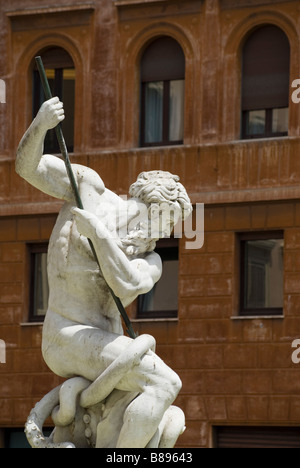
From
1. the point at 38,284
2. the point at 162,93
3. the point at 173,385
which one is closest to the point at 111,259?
the point at 173,385

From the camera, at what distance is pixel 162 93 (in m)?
36.6

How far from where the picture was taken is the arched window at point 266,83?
35.2 metres

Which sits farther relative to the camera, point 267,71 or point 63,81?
point 63,81

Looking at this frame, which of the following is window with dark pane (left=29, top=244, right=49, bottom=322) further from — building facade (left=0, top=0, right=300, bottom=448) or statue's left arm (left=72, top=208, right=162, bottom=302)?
statue's left arm (left=72, top=208, right=162, bottom=302)

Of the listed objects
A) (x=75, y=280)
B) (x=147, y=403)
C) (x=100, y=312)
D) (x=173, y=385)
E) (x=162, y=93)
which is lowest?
(x=147, y=403)

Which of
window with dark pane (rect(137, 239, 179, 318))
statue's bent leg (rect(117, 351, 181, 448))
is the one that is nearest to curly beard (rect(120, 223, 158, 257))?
statue's bent leg (rect(117, 351, 181, 448))

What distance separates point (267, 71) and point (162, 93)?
2.22 meters

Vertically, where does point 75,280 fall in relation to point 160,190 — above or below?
below

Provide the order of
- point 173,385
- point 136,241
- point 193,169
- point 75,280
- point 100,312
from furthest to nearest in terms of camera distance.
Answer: point 193,169
point 136,241
point 100,312
point 75,280
point 173,385

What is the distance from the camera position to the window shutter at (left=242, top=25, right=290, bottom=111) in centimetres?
3516

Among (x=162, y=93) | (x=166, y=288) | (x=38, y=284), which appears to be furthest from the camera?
(x=38, y=284)

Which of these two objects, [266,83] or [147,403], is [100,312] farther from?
[266,83]

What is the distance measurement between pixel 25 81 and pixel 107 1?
6.89ft

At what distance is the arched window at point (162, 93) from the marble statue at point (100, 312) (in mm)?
20748
